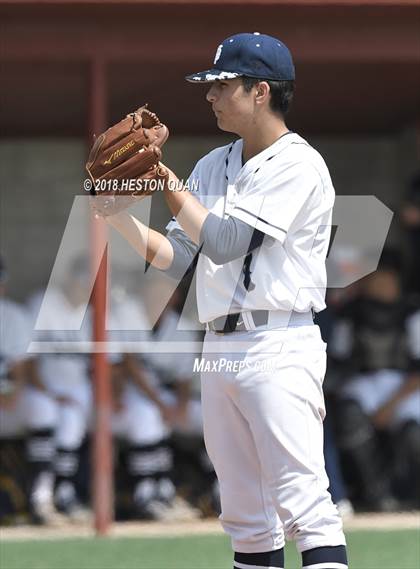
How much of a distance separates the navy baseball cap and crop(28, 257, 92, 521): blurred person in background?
3.36 metres

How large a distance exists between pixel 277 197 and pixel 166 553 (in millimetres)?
2600

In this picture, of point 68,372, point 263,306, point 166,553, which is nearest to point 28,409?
point 68,372

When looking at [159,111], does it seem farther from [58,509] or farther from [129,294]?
[58,509]

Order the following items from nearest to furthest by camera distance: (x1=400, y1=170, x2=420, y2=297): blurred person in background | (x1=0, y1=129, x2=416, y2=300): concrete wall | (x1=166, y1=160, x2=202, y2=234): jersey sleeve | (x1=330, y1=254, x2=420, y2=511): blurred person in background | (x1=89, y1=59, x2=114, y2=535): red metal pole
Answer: (x1=166, y1=160, x2=202, y2=234): jersey sleeve, (x1=89, y1=59, x2=114, y2=535): red metal pole, (x1=330, y1=254, x2=420, y2=511): blurred person in background, (x1=400, y1=170, x2=420, y2=297): blurred person in background, (x1=0, y1=129, x2=416, y2=300): concrete wall

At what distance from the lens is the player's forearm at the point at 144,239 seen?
3557 mm

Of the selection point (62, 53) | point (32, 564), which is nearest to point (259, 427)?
point (32, 564)

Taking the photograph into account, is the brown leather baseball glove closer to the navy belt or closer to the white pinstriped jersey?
the white pinstriped jersey

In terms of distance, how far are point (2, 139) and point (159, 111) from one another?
49.0 inches

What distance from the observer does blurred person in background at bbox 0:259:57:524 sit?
6668mm

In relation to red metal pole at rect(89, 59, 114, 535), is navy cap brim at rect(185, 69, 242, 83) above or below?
above

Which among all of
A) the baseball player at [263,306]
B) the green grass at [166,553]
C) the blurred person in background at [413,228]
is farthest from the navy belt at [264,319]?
the blurred person in background at [413,228]

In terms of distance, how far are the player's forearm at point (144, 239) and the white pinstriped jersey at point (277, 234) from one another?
0.35ft

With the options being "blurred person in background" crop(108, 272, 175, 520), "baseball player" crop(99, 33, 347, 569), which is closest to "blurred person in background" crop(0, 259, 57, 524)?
"blurred person in background" crop(108, 272, 175, 520)
